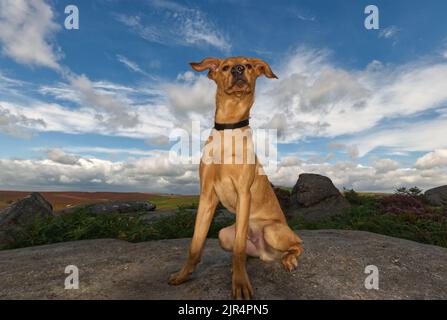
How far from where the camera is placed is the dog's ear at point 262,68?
483 cm

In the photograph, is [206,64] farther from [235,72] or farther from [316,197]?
[316,197]

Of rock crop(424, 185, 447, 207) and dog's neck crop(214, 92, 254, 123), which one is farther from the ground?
dog's neck crop(214, 92, 254, 123)

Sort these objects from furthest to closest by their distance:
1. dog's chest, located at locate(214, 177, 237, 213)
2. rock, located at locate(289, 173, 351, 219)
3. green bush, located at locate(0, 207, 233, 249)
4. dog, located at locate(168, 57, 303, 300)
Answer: rock, located at locate(289, 173, 351, 219)
green bush, located at locate(0, 207, 233, 249)
dog's chest, located at locate(214, 177, 237, 213)
dog, located at locate(168, 57, 303, 300)

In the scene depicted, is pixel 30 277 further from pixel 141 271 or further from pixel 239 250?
pixel 239 250

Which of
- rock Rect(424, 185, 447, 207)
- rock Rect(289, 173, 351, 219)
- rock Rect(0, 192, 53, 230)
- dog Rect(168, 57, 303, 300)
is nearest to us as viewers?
dog Rect(168, 57, 303, 300)

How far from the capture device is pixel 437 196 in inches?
734

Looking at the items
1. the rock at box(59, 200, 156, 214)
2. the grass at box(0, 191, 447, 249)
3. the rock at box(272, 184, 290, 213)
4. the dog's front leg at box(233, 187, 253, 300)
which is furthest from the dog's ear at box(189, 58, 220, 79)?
the rock at box(272, 184, 290, 213)

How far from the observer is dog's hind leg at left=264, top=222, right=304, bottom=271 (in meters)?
4.90

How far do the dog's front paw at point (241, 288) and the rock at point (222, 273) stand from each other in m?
0.14

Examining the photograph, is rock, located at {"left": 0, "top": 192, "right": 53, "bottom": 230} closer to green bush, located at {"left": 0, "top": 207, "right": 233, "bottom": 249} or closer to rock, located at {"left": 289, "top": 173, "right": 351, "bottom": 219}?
green bush, located at {"left": 0, "top": 207, "right": 233, "bottom": 249}

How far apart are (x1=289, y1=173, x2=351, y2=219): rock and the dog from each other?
11.6 metres

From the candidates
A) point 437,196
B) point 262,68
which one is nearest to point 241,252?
point 262,68
